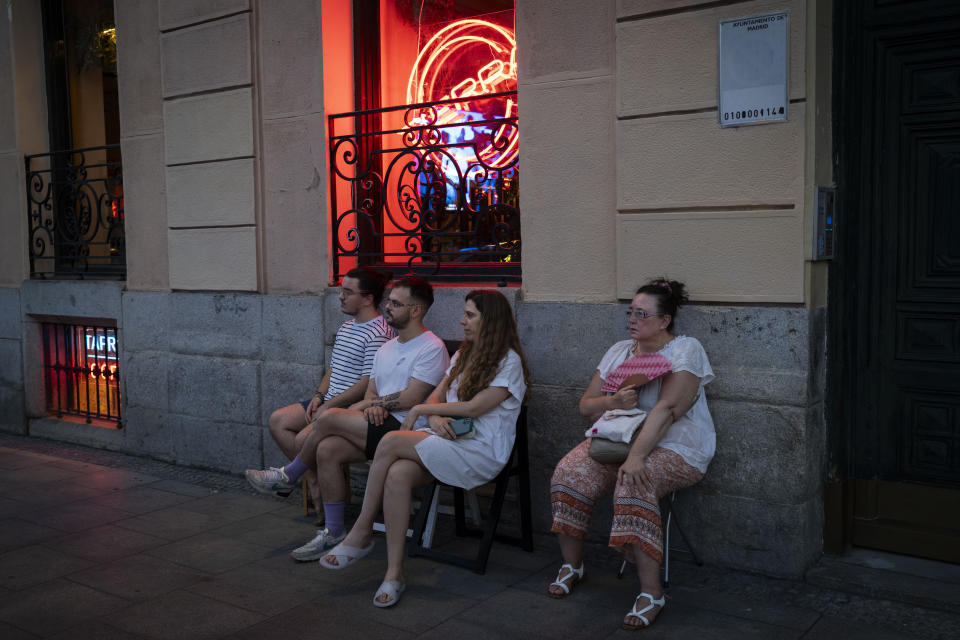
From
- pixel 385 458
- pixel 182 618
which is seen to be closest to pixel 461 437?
pixel 385 458

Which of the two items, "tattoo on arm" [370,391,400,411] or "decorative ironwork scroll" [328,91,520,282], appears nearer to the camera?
"tattoo on arm" [370,391,400,411]

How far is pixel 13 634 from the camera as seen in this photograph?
13.3 feet

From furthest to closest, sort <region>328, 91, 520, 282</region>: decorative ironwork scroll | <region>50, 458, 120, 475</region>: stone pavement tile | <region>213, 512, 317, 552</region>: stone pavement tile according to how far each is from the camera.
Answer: <region>50, 458, 120, 475</region>: stone pavement tile < <region>328, 91, 520, 282</region>: decorative ironwork scroll < <region>213, 512, 317, 552</region>: stone pavement tile

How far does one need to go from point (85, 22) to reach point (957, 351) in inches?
308

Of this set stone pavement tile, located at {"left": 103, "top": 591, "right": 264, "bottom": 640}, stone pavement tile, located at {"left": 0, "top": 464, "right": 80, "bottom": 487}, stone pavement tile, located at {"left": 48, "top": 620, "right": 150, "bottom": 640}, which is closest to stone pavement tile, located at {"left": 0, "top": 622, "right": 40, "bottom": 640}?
stone pavement tile, located at {"left": 48, "top": 620, "right": 150, "bottom": 640}

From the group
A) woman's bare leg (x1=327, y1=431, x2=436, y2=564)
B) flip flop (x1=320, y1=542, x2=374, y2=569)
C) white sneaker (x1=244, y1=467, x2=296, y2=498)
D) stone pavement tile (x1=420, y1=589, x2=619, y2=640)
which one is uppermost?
woman's bare leg (x1=327, y1=431, x2=436, y2=564)

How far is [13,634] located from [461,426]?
2.23m

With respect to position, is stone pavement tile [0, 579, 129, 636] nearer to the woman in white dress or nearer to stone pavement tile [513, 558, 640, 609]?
the woman in white dress

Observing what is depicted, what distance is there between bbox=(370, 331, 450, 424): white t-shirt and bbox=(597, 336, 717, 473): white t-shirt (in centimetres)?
108

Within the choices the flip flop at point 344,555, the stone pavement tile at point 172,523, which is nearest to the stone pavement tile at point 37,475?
the stone pavement tile at point 172,523

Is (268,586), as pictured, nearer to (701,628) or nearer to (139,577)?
(139,577)

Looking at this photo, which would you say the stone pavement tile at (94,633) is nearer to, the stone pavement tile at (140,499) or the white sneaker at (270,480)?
the white sneaker at (270,480)

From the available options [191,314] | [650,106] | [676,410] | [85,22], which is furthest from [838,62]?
[85,22]

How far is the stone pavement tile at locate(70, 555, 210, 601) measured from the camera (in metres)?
4.54
